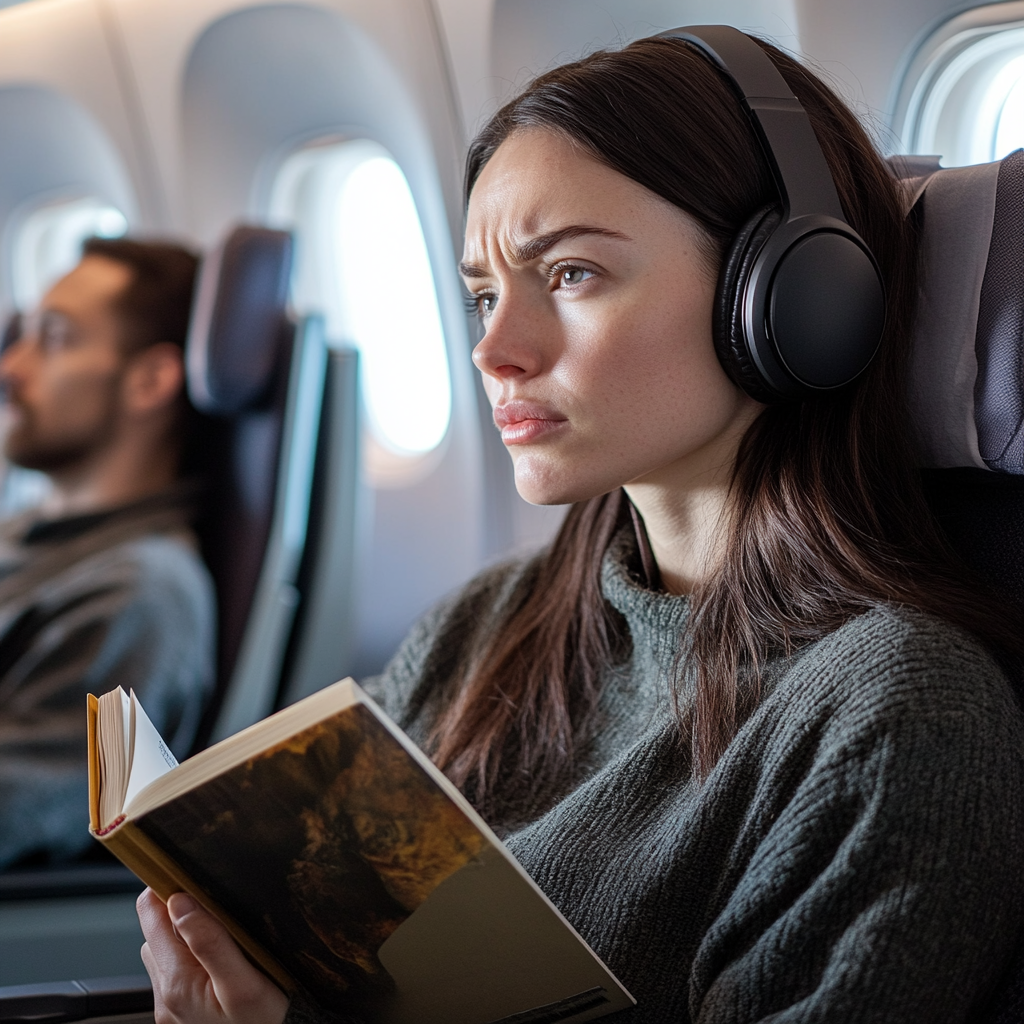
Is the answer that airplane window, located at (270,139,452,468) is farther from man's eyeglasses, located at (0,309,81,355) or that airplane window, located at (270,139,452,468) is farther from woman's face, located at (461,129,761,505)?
woman's face, located at (461,129,761,505)

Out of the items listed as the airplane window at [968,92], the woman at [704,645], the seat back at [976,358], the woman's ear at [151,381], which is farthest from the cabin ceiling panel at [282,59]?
the seat back at [976,358]

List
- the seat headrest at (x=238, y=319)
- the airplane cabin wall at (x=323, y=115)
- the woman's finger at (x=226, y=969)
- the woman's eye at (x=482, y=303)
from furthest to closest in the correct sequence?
the airplane cabin wall at (x=323, y=115) < the seat headrest at (x=238, y=319) < the woman's eye at (x=482, y=303) < the woman's finger at (x=226, y=969)

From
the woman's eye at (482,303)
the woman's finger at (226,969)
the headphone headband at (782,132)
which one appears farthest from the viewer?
the woman's eye at (482,303)

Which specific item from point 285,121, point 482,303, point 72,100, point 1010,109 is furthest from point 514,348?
point 72,100

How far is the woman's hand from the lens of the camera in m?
0.79

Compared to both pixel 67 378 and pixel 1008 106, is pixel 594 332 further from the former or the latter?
pixel 67 378

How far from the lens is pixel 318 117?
125 inches

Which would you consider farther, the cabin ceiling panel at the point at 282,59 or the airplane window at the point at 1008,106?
the cabin ceiling panel at the point at 282,59

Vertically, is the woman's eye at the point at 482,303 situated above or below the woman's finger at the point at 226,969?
above

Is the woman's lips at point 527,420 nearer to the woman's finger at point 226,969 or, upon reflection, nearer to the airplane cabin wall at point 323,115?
the woman's finger at point 226,969

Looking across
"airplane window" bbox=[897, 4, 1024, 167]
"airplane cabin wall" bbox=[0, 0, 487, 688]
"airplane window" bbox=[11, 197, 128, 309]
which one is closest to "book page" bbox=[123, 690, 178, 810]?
"airplane window" bbox=[897, 4, 1024, 167]

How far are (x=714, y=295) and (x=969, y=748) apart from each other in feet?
1.49

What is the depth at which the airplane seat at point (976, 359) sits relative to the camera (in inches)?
34.8

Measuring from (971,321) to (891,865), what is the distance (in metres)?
0.49
